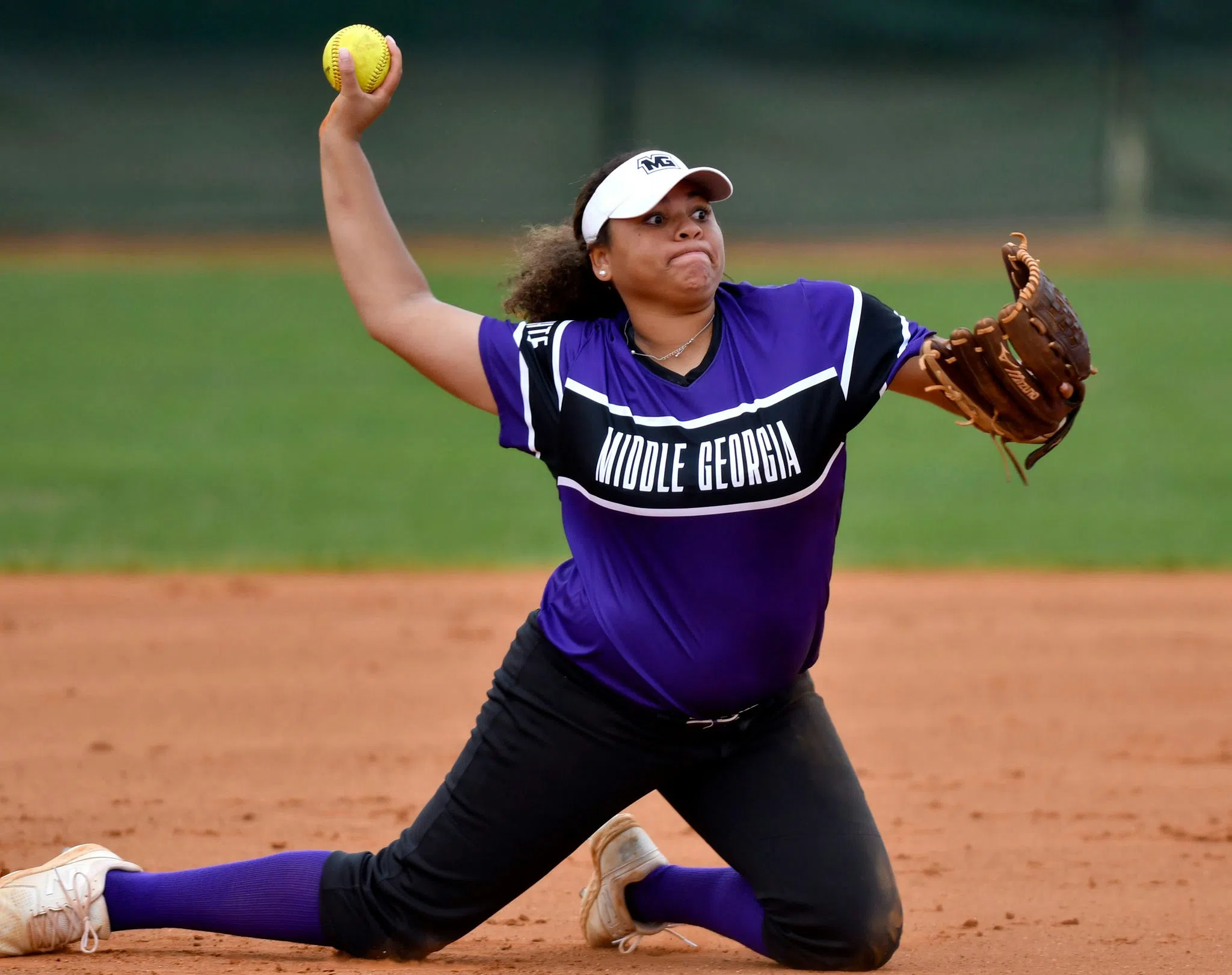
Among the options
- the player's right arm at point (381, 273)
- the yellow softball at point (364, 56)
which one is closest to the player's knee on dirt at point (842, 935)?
the player's right arm at point (381, 273)

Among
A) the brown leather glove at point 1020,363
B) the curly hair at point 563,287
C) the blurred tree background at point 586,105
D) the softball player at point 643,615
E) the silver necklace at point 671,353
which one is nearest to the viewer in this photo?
the brown leather glove at point 1020,363

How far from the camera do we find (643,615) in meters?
2.62

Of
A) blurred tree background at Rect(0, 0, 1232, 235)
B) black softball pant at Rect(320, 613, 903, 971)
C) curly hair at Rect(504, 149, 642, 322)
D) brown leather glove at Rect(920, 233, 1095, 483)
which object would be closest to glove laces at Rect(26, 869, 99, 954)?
black softball pant at Rect(320, 613, 903, 971)

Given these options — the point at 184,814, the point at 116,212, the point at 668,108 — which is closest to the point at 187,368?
the point at 116,212

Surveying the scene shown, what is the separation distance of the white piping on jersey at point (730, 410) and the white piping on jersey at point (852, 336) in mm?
20

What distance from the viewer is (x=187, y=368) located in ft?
38.4

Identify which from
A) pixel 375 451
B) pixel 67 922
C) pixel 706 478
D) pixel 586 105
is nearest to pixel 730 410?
pixel 706 478

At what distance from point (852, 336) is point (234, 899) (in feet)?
4.88

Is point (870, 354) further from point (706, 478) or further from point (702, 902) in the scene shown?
point (702, 902)

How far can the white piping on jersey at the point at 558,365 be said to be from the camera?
105 inches

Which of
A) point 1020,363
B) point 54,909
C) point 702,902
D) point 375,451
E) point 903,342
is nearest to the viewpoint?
point 1020,363

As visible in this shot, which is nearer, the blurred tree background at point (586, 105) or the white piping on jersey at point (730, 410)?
the white piping on jersey at point (730, 410)

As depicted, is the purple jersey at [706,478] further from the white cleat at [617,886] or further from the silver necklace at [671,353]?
the white cleat at [617,886]

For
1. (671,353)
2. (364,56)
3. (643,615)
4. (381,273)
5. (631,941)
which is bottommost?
(631,941)
